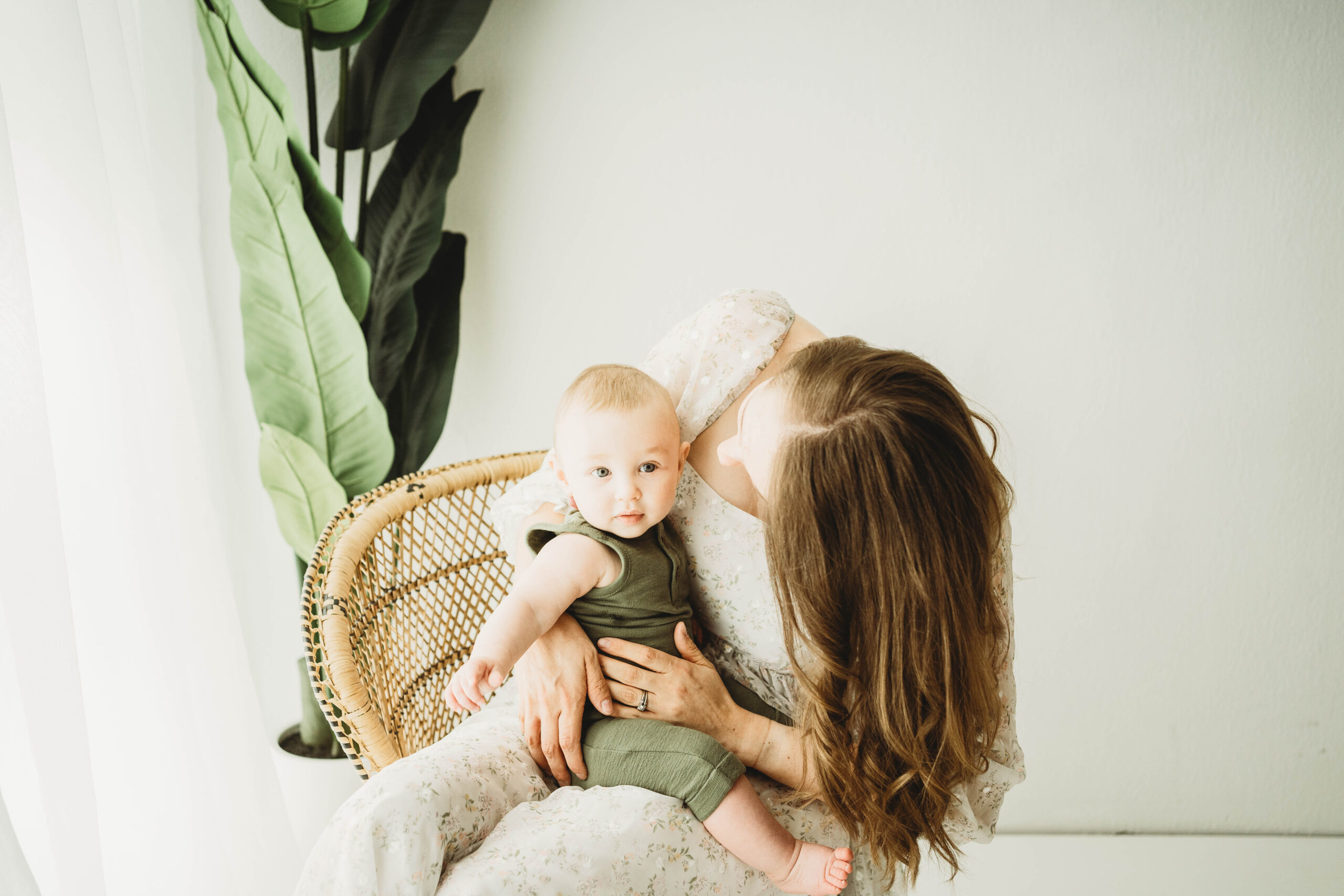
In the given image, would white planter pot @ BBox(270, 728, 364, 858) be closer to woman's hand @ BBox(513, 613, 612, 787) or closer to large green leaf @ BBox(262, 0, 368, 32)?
woman's hand @ BBox(513, 613, 612, 787)

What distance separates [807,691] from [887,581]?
18 centimetres

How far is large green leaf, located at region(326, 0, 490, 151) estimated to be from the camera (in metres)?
1.54

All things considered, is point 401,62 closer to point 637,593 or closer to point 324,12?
point 324,12

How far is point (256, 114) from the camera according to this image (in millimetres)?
1320

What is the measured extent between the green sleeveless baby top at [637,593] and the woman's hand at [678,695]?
24mm

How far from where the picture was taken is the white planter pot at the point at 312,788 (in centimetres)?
162

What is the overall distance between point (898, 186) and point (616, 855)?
1.30 metres

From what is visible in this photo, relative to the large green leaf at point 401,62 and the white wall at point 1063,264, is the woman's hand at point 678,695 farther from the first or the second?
the large green leaf at point 401,62

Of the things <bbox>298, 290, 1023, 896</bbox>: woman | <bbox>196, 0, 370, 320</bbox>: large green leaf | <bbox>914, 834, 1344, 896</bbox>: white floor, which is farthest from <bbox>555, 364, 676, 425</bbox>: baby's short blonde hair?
<bbox>914, 834, 1344, 896</bbox>: white floor

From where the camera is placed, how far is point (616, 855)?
867mm

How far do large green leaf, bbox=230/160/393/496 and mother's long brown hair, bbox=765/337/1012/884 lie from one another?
0.81 meters

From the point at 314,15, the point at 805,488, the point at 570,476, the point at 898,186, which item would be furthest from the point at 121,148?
the point at 898,186

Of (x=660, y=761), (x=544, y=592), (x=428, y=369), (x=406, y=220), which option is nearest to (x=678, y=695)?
(x=660, y=761)

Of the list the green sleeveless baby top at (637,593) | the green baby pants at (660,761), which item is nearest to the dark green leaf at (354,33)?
the green sleeveless baby top at (637,593)
